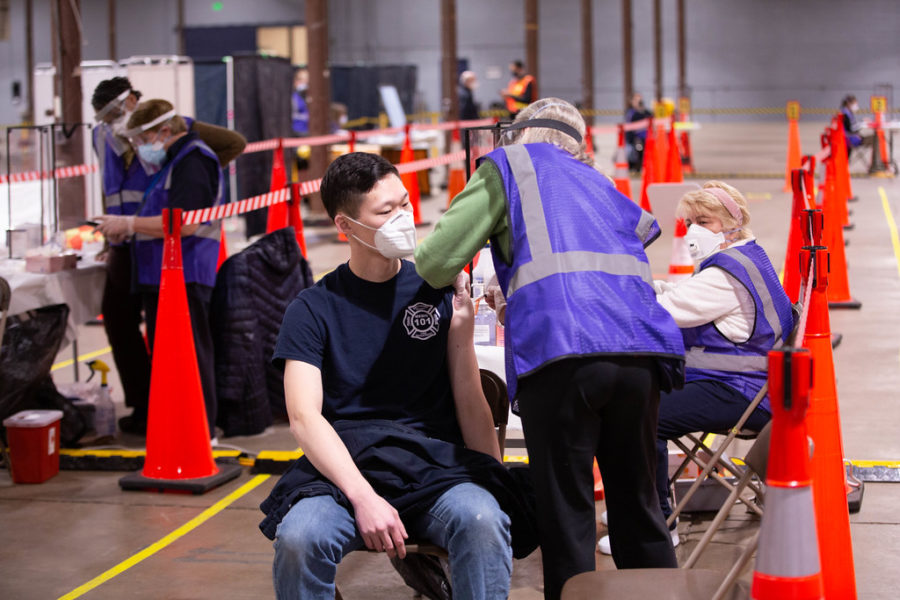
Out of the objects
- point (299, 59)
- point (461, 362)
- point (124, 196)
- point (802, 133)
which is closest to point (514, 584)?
point (461, 362)

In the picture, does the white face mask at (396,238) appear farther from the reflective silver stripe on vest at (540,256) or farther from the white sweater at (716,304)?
the white sweater at (716,304)

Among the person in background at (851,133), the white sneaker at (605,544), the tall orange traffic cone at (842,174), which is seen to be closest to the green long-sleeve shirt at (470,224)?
the white sneaker at (605,544)

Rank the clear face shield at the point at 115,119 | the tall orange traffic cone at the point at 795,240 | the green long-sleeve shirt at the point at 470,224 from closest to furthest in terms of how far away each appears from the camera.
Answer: the green long-sleeve shirt at the point at 470,224 < the tall orange traffic cone at the point at 795,240 < the clear face shield at the point at 115,119

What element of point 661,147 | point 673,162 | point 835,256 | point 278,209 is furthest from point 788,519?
point 661,147

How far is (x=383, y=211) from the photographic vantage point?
310 centimetres

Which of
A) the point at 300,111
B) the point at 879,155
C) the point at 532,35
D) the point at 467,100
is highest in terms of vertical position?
the point at 532,35

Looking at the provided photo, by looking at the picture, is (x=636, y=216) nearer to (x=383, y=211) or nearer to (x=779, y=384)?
(x=383, y=211)

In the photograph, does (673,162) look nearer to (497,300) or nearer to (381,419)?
(497,300)

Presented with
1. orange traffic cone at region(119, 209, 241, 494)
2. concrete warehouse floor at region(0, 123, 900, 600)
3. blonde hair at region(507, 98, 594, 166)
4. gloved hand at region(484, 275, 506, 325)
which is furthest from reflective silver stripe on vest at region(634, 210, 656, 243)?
orange traffic cone at region(119, 209, 241, 494)

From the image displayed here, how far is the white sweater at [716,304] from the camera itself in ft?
12.9

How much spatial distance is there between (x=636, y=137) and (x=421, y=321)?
61.0ft

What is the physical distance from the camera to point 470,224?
2.83 m

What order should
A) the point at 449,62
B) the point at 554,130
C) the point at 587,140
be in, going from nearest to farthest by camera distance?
the point at 554,130 < the point at 587,140 < the point at 449,62

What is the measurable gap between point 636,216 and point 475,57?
38223mm
